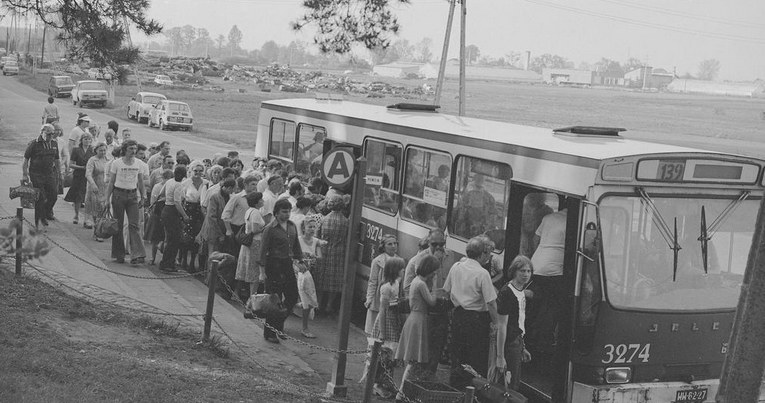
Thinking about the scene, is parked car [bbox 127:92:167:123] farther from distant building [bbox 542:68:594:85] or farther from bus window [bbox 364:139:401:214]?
distant building [bbox 542:68:594:85]

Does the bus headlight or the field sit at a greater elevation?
the field

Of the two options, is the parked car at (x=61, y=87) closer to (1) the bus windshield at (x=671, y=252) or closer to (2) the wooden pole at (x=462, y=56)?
(2) the wooden pole at (x=462, y=56)

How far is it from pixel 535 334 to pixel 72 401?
4.63 metres

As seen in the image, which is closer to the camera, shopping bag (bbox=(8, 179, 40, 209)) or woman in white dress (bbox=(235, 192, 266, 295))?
woman in white dress (bbox=(235, 192, 266, 295))

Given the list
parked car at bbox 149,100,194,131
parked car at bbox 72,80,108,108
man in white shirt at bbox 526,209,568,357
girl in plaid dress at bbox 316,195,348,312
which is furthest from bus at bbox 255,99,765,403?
parked car at bbox 72,80,108,108

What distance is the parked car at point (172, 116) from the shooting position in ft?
166

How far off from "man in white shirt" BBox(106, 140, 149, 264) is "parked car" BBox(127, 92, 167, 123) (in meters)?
39.9

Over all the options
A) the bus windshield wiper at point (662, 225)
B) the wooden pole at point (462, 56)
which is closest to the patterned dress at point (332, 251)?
the bus windshield wiper at point (662, 225)

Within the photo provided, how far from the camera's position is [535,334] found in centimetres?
980

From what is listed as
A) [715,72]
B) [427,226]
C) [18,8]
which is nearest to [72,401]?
[427,226]

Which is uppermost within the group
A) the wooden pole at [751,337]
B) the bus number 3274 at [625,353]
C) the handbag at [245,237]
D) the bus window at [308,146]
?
the bus window at [308,146]

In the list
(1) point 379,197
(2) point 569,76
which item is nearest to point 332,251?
(1) point 379,197

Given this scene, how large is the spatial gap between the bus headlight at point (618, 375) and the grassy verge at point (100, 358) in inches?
117

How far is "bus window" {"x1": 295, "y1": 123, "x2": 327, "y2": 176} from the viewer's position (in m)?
16.3
